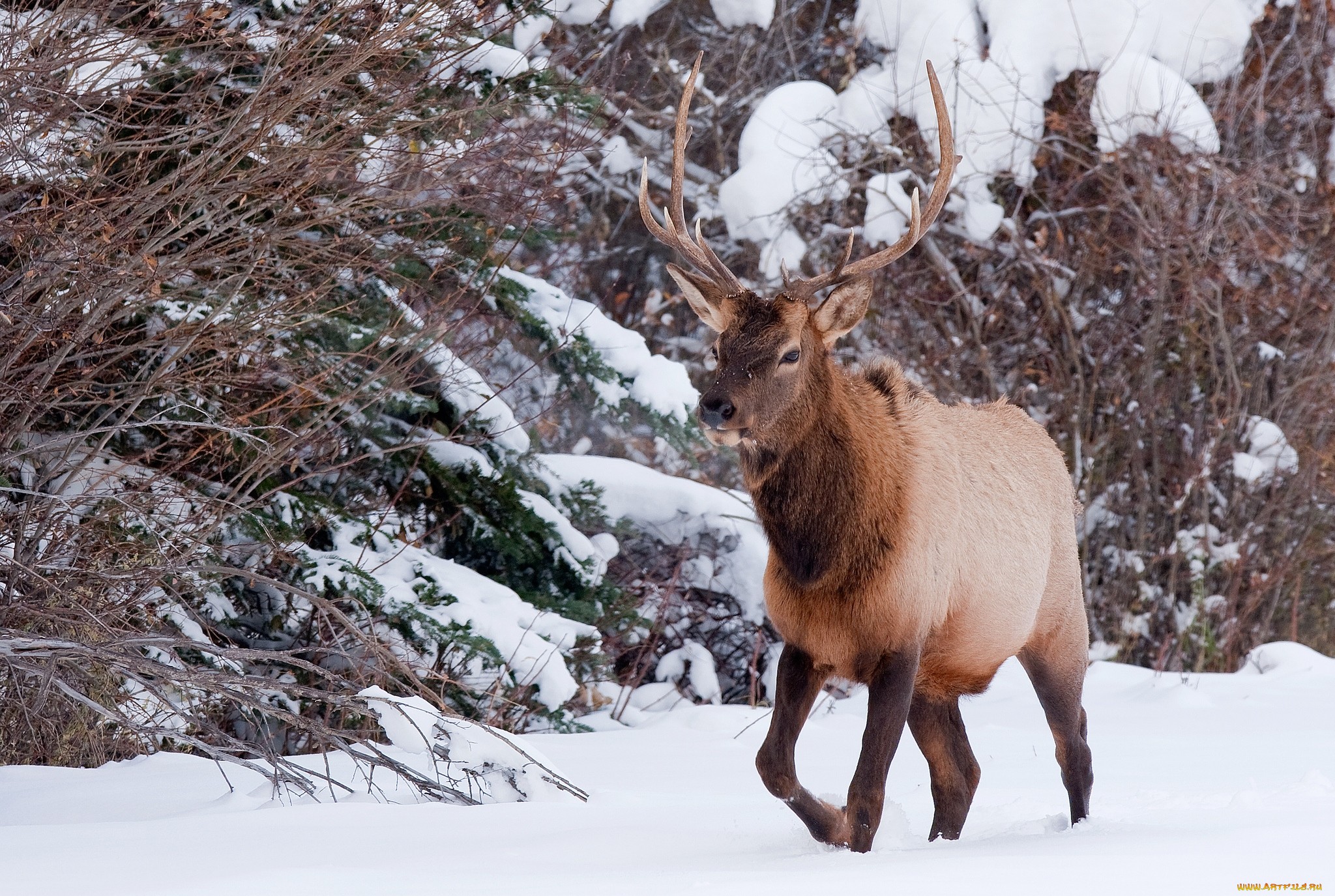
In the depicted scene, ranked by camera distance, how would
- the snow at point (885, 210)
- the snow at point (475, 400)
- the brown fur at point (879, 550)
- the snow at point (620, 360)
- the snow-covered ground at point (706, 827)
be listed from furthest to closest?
the snow at point (885, 210), the snow at point (620, 360), the snow at point (475, 400), the brown fur at point (879, 550), the snow-covered ground at point (706, 827)

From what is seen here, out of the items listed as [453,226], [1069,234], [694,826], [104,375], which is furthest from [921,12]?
[694,826]

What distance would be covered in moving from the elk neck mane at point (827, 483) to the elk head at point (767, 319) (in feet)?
0.21

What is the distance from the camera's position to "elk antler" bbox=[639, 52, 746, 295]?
4805mm

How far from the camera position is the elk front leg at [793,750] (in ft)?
13.5

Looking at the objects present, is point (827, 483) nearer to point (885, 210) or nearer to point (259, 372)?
point (259, 372)

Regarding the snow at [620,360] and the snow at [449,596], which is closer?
the snow at [449,596]

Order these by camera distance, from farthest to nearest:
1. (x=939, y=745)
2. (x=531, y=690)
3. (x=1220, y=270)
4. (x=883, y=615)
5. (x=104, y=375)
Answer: (x=1220, y=270) → (x=531, y=690) → (x=104, y=375) → (x=939, y=745) → (x=883, y=615)

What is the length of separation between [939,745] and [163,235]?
10.9 ft

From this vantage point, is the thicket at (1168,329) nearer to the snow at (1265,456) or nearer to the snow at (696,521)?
the snow at (1265,456)

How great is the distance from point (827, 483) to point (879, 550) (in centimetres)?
28

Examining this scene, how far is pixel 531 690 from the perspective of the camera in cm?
646

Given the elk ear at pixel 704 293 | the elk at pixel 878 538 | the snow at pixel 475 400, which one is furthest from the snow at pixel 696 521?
the elk ear at pixel 704 293

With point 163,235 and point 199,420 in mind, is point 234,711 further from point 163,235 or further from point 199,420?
point 163,235

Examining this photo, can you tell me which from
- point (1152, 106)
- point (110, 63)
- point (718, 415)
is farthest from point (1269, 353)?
point (110, 63)
